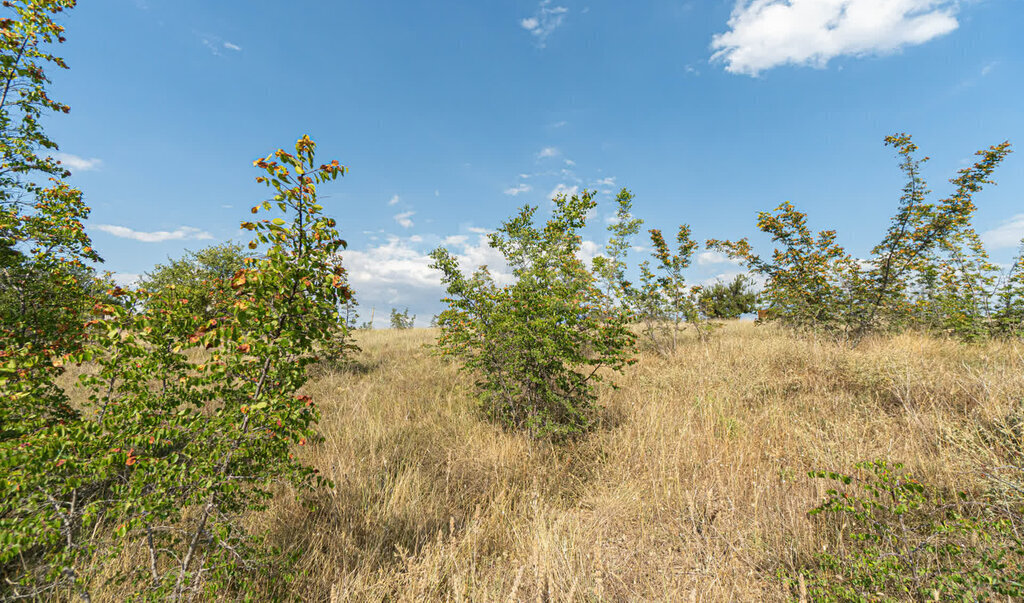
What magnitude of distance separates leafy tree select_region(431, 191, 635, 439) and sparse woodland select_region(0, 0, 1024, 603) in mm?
45

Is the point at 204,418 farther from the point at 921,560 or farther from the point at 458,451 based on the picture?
the point at 921,560

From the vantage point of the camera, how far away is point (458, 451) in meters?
4.46

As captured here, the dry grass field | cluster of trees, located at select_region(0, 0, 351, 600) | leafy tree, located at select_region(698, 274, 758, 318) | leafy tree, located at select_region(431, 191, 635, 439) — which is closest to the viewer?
cluster of trees, located at select_region(0, 0, 351, 600)

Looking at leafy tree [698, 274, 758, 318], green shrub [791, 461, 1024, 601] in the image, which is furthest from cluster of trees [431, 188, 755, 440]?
leafy tree [698, 274, 758, 318]

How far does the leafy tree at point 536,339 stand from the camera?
4.89 m

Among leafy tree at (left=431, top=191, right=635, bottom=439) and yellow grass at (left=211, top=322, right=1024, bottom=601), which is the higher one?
leafy tree at (left=431, top=191, right=635, bottom=439)

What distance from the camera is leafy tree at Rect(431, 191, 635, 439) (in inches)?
193

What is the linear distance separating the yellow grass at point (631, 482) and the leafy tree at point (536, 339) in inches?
16.4

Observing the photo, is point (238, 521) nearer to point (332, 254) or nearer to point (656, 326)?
point (332, 254)

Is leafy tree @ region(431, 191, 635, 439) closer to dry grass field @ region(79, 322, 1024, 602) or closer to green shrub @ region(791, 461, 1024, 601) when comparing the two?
dry grass field @ region(79, 322, 1024, 602)

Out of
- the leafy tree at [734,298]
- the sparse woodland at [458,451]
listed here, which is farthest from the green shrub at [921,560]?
the leafy tree at [734,298]

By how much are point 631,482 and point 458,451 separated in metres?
2.01

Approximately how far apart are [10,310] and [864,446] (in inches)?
357

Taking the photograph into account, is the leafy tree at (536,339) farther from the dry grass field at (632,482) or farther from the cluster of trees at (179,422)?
the cluster of trees at (179,422)
